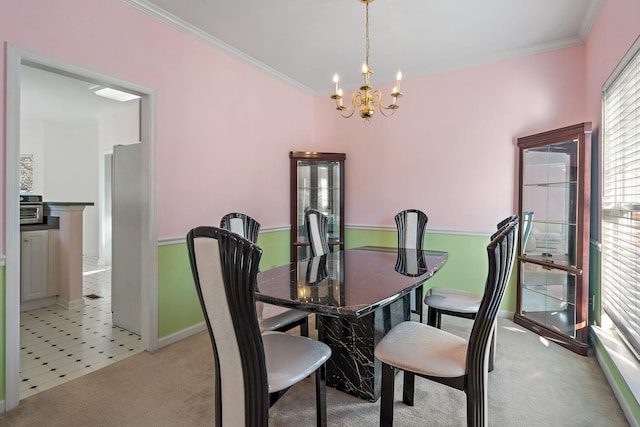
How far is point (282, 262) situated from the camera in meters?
4.26

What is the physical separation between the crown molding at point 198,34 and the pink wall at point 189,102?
0.15 ft

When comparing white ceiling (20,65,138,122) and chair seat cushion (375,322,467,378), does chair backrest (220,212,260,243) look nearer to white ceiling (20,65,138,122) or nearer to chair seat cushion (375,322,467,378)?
chair seat cushion (375,322,467,378)

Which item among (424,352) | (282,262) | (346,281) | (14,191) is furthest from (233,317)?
(282,262)

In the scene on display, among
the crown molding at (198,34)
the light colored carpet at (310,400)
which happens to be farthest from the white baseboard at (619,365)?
the crown molding at (198,34)

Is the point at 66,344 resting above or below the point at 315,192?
below

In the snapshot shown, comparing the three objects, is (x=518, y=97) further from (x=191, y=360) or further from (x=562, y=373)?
(x=191, y=360)

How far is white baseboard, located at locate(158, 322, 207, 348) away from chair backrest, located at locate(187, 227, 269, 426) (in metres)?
1.68

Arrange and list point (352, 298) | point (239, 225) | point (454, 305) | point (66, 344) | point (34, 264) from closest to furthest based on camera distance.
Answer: point (352, 298) < point (454, 305) < point (239, 225) < point (66, 344) < point (34, 264)

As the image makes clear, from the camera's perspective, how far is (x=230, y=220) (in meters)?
2.48

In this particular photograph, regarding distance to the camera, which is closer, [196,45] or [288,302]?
[288,302]

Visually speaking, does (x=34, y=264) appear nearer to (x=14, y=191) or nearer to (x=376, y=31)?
(x=14, y=191)

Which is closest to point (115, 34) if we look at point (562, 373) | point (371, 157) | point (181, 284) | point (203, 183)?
point (203, 183)

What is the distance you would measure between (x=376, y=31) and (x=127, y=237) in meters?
2.98

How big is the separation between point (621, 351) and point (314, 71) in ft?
12.3
